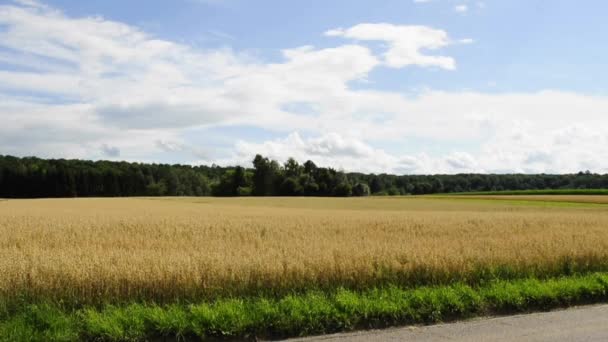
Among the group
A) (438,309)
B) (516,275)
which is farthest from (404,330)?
(516,275)

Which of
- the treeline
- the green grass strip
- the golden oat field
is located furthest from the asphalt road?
the treeline

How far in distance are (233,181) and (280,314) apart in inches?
4773

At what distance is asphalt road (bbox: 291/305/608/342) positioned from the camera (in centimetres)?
838

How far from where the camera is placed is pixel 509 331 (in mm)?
8805

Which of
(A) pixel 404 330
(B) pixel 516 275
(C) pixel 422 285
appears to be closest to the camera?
(A) pixel 404 330

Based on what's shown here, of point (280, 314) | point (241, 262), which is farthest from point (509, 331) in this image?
point (241, 262)

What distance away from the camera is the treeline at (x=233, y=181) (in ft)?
345

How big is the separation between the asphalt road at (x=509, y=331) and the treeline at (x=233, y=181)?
102866 mm

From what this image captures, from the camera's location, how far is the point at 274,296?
35.3 feet

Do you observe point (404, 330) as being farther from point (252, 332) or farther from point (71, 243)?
point (71, 243)

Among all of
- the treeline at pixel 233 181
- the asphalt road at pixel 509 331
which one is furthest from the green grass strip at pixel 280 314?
the treeline at pixel 233 181

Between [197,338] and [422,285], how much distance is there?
546 cm

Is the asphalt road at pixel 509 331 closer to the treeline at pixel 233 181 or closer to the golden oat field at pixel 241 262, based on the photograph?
the golden oat field at pixel 241 262

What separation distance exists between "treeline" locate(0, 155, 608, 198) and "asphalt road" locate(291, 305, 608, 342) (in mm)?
102866
